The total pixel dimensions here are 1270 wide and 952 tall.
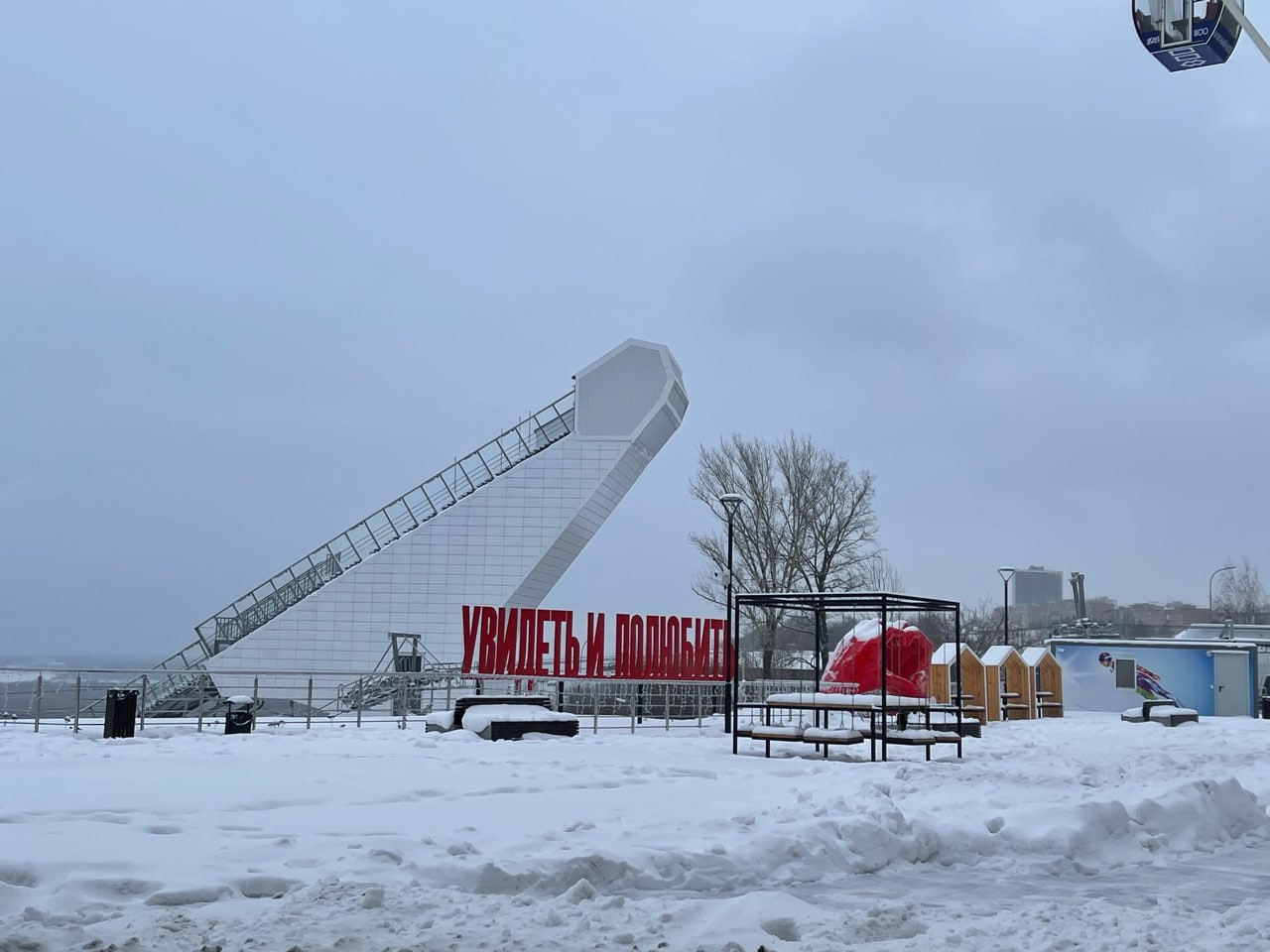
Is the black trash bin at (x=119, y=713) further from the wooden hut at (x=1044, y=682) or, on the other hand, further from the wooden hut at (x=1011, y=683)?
the wooden hut at (x=1044, y=682)

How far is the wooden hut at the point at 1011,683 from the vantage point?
98.2ft

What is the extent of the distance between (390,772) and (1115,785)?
814 centimetres

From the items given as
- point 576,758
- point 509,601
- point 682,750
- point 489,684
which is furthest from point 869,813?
point 509,601

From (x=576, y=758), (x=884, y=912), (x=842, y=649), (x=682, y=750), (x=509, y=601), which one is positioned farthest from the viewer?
(x=509, y=601)

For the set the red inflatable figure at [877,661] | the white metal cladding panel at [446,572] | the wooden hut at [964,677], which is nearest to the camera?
the red inflatable figure at [877,661]

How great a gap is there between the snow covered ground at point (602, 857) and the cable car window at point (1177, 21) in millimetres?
7389

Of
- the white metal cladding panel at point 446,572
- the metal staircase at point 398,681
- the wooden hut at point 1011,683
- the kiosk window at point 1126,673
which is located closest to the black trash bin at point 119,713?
the metal staircase at point 398,681

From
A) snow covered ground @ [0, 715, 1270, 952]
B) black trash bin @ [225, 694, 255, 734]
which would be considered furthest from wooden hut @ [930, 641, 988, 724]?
black trash bin @ [225, 694, 255, 734]

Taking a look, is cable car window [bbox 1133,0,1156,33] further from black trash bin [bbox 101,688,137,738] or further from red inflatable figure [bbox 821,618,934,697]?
black trash bin [bbox 101,688,137,738]

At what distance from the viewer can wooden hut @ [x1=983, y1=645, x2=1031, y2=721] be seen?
29922 millimetres

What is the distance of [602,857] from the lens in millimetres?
7324

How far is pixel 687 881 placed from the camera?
7.27 metres

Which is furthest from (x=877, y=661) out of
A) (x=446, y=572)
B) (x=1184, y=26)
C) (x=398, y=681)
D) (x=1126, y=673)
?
(x=1126, y=673)

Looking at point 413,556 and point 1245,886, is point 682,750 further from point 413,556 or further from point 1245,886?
point 413,556
